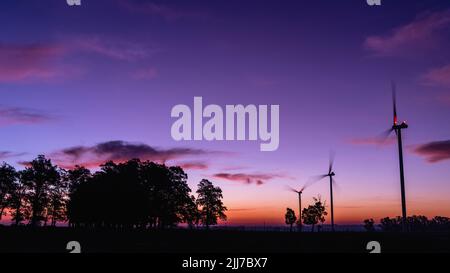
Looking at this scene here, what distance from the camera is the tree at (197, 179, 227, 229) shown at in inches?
5625

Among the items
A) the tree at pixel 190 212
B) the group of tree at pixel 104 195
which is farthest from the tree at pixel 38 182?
the tree at pixel 190 212

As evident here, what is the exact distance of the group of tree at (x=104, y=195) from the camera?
320 feet

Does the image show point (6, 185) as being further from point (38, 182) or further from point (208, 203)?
point (208, 203)

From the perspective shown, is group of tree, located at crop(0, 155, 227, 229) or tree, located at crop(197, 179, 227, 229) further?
tree, located at crop(197, 179, 227, 229)

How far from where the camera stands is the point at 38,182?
390 ft

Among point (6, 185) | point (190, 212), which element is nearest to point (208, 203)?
point (190, 212)

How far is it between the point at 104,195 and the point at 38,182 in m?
31.9

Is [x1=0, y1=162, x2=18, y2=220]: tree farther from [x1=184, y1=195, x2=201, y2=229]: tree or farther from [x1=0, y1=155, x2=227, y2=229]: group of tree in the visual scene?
[x1=184, y1=195, x2=201, y2=229]: tree

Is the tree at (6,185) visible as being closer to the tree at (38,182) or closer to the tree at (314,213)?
the tree at (38,182)

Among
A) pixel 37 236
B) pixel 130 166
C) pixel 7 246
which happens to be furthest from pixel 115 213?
pixel 7 246

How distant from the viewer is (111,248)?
49344 millimetres

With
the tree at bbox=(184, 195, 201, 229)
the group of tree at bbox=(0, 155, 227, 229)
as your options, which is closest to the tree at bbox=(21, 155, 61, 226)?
the group of tree at bbox=(0, 155, 227, 229)

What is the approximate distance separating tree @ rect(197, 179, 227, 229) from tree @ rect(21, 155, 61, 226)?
44.5m
